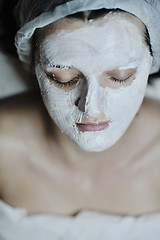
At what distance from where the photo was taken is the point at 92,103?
3.02 ft

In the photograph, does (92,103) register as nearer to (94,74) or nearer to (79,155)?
(94,74)

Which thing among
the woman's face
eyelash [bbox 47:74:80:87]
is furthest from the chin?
eyelash [bbox 47:74:80:87]

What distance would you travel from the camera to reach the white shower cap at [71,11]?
0.84 metres

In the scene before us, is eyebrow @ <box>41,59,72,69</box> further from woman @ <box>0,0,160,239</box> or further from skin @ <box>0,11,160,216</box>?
skin @ <box>0,11,160,216</box>

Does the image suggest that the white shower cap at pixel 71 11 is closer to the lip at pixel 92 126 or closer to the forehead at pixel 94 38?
the forehead at pixel 94 38

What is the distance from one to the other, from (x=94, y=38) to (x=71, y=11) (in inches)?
3.1

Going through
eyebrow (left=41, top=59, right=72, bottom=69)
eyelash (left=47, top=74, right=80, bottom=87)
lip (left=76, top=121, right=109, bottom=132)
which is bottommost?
lip (left=76, top=121, right=109, bottom=132)

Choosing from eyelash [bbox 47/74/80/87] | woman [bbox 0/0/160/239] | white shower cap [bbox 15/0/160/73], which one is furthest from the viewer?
woman [bbox 0/0/160/239]

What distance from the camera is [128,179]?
4.09 feet

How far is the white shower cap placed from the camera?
84cm

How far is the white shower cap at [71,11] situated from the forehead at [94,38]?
2cm

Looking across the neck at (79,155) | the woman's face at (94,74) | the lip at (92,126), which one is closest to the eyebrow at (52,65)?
the woman's face at (94,74)

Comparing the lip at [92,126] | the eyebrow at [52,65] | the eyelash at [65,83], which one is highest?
the eyebrow at [52,65]

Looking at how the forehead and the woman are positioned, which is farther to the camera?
the woman
